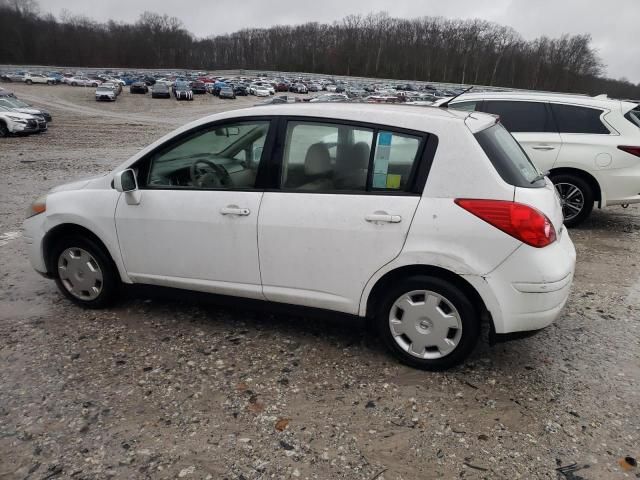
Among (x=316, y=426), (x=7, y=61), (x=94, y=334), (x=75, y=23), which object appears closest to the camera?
(x=316, y=426)

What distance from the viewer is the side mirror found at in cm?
362

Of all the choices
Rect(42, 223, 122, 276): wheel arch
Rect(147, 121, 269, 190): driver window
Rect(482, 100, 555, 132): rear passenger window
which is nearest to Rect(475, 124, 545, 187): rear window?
Rect(147, 121, 269, 190): driver window

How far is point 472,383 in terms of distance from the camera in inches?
125

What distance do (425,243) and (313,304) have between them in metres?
0.91

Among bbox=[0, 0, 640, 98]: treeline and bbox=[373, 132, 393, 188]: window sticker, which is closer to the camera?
bbox=[373, 132, 393, 188]: window sticker

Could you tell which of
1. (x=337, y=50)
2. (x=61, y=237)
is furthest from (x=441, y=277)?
(x=337, y=50)

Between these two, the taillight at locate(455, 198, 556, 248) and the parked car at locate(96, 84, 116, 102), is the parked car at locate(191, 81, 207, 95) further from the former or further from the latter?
the taillight at locate(455, 198, 556, 248)

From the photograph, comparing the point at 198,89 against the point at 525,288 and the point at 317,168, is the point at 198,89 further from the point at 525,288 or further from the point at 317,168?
the point at 525,288

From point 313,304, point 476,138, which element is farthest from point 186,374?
point 476,138

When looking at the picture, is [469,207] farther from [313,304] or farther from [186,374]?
[186,374]

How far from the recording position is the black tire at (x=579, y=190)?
21.8ft

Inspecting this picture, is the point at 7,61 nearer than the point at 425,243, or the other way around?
the point at 425,243

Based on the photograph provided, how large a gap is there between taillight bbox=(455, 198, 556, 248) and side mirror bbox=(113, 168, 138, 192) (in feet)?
8.02

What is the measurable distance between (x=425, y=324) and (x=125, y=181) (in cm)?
241
